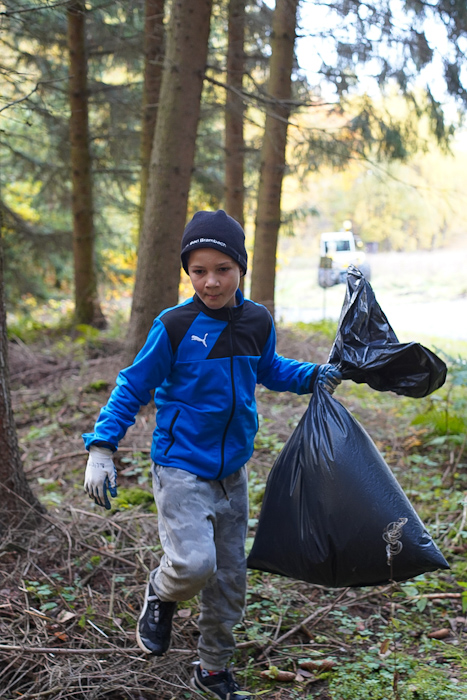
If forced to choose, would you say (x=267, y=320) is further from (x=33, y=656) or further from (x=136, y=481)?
(x=136, y=481)

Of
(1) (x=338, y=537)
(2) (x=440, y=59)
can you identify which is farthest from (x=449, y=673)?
(2) (x=440, y=59)

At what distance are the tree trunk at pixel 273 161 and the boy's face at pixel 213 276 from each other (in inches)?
191

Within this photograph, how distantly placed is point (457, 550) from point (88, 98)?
9.43 meters

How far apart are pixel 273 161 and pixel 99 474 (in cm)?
649

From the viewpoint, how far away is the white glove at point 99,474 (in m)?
2.23

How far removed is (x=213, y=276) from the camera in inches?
92.5

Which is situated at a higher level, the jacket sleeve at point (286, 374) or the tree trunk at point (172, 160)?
the tree trunk at point (172, 160)

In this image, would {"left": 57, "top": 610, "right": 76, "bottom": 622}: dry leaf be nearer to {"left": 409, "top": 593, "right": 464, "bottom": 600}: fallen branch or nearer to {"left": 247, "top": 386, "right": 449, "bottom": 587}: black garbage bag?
{"left": 247, "top": 386, "right": 449, "bottom": 587}: black garbage bag

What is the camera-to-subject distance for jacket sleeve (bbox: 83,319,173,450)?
89.1 inches

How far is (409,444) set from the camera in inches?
206

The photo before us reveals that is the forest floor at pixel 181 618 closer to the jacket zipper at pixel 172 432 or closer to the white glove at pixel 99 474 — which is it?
the white glove at pixel 99 474

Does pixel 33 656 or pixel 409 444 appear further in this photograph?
pixel 409 444

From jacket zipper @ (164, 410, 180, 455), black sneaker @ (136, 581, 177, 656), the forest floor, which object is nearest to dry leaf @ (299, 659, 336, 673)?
the forest floor

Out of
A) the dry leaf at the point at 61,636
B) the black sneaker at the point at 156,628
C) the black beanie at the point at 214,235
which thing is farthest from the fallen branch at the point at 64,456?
the black beanie at the point at 214,235
